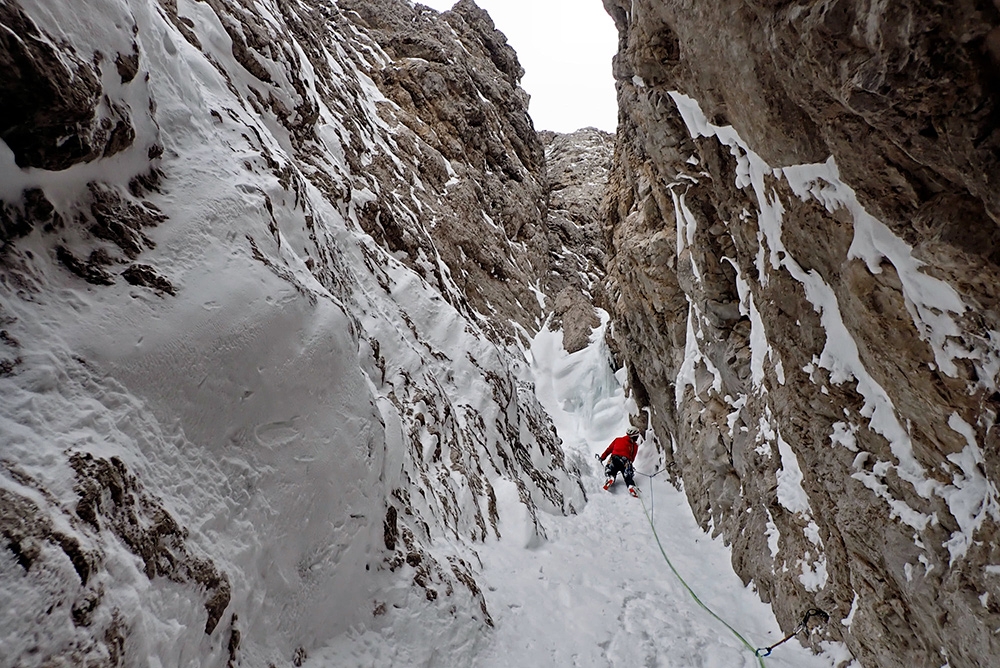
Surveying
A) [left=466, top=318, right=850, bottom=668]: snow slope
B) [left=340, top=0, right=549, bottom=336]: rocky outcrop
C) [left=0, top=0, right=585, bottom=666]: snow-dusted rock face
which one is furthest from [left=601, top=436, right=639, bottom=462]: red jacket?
[left=340, top=0, right=549, bottom=336]: rocky outcrop

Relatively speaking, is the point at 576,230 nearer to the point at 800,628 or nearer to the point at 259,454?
the point at 800,628

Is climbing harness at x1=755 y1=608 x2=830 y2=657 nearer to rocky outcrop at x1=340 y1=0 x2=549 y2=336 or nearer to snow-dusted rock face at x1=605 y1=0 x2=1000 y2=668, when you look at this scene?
snow-dusted rock face at x1=605 y1=0 x2=1000 y2=668

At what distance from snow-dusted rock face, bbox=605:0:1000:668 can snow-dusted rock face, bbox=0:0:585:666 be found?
144 inches

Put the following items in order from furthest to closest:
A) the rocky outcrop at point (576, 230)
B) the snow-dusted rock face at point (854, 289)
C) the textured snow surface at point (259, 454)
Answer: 1. the rocky outcrop at point (576, 230)
2. the snow-dusted rock face at point (854, 289)
3. the textured snow surface at point (259, 454)

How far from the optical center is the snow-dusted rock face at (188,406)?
2383mm

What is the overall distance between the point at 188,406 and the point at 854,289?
5093mm

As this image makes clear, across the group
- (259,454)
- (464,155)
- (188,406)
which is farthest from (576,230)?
(188,406)

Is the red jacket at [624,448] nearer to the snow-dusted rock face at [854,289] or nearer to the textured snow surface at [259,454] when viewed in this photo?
the snow-dusted rock face at [854,289]

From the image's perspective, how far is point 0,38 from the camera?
2.38m

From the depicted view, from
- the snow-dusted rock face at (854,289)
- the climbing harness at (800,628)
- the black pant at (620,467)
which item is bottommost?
the black pant at (620,467)

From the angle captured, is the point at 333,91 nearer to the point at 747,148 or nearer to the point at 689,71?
the point at 689,71

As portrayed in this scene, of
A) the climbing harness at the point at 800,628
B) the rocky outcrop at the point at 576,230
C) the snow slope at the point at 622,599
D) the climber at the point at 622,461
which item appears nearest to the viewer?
the snow slope at the point at 622,599

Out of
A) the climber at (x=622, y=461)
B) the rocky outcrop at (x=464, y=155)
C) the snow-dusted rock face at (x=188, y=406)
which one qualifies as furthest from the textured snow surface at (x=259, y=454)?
the rocky outcrop at (x=464, y=155)

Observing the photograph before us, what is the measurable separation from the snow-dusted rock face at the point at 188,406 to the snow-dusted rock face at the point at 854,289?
12.0 feet
